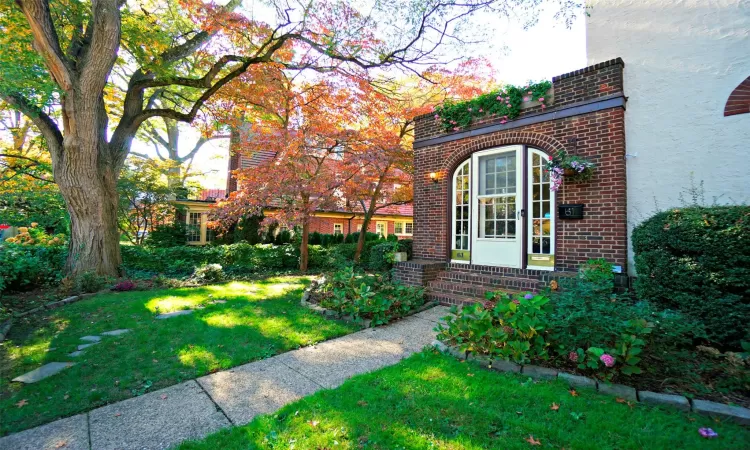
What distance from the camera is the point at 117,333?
16.0ft

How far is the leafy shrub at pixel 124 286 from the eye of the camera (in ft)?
25.6

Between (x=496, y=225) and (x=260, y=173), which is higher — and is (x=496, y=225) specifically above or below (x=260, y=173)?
below

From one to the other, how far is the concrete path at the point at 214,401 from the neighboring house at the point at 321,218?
31.4 ft

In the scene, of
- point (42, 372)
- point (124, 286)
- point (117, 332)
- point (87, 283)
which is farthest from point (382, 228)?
point (42, 372)

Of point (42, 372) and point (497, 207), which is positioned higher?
point (497, 207)

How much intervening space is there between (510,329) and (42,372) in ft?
16.3

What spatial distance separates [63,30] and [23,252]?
5385mm

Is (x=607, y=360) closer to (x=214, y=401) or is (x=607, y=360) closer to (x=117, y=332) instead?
(x=214, y=401)

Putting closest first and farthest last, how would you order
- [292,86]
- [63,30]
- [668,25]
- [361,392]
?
[361,392] < [668,25] < [63,30] < [292,86]

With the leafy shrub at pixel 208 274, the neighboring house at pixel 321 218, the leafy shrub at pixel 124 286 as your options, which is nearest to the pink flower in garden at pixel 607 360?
the leafy shrub at pixel 208 274

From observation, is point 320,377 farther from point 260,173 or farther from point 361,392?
point 260,173

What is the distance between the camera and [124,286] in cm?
784

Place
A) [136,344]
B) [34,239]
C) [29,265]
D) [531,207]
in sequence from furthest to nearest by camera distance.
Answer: [34,239], [29,265], [531,207], [136,344]

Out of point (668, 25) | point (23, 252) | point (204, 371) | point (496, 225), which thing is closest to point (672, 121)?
point (668, 25)
